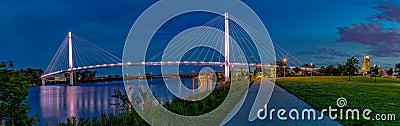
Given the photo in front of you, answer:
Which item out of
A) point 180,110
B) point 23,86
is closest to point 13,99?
point 23,86

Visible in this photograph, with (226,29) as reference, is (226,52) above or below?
below

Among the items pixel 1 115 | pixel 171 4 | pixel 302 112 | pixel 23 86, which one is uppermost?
pixel 171 4

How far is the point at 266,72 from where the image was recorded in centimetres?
3950

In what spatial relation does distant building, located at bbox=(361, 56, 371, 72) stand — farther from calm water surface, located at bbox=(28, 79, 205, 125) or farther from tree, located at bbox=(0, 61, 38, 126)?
tree, located at bbox=(0, 61, 38, 126)

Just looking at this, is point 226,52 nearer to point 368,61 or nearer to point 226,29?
point 226,29

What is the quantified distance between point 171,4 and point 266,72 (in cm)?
3473

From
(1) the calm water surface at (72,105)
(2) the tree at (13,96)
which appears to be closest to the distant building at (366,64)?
(1) the calm water surface at (72,105)

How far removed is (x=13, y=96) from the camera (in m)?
2.89

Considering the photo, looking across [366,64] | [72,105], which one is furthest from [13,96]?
[366,64]

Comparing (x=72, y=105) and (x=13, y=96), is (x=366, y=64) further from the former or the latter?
(x=13, y=96)

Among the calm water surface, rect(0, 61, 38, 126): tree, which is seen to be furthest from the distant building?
rect(0, 61, 38, 126): tree

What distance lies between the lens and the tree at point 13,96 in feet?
9.27

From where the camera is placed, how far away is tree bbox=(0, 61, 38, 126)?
9.27ft

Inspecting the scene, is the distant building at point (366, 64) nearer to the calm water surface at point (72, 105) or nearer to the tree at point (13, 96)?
the calm water surface at point (72, 105)
